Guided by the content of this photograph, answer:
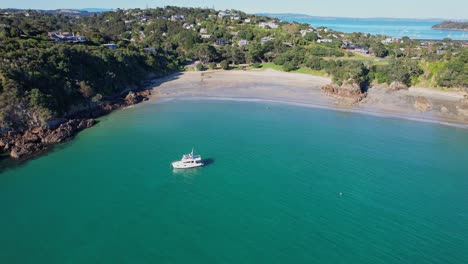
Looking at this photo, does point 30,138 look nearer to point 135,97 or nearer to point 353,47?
point 135,97

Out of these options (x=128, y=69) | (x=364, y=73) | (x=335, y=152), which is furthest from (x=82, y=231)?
(x=364, y=73)

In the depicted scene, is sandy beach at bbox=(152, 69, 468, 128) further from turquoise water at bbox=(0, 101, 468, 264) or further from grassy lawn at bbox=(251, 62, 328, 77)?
turquoise water at bbox=(0, 101, 468, 264)

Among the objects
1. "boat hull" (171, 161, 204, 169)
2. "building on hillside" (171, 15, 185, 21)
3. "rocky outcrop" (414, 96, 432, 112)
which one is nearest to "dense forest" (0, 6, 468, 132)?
"rocky outcrop" (414, 96, 432, 112)

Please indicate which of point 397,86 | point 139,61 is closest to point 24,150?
point 139,61

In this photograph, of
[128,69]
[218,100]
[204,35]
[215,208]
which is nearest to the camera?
[215,208]

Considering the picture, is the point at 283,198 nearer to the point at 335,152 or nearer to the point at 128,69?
the point at 335,152

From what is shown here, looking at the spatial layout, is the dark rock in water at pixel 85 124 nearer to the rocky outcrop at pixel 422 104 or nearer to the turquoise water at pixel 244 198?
the turquoise water at pixel 244 198
